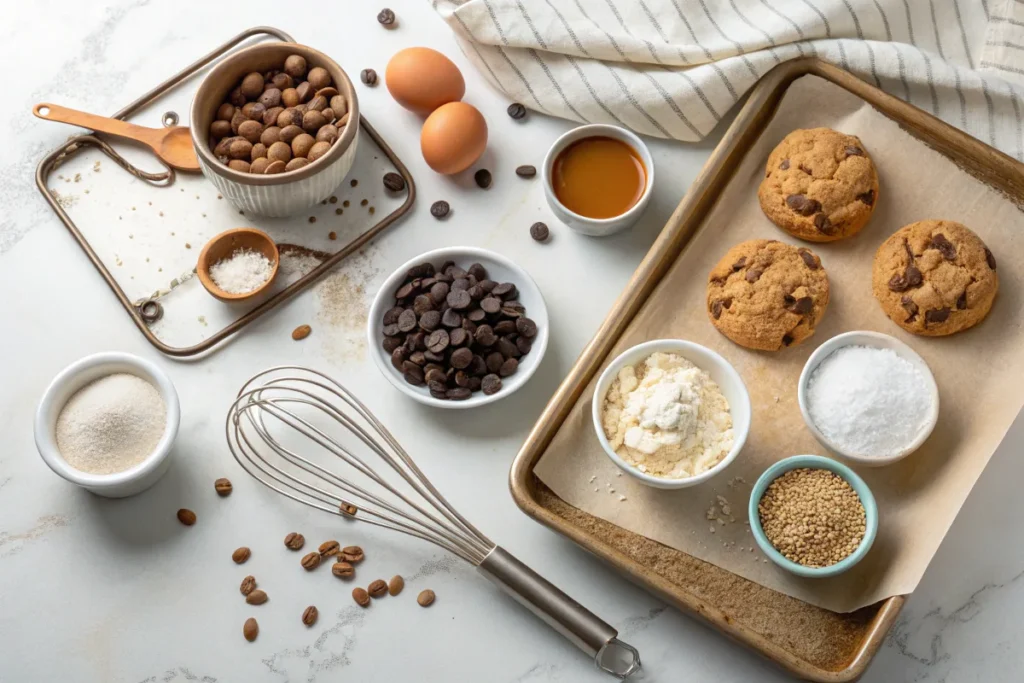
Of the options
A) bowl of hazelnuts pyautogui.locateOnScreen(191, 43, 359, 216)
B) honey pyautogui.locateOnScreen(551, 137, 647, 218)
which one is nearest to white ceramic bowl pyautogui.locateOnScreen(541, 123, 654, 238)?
honey pyautogui.locateOnScreen(551, 137, 647, 218)

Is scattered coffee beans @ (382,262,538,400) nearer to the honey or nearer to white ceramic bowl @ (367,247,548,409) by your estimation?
white ceramic bowl @ (367,247,548,409)

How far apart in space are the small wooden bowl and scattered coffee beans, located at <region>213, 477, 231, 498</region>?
12.2 inches

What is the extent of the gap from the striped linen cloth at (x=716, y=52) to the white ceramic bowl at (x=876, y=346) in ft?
1.49

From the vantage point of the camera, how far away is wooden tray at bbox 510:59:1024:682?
4.46 feet

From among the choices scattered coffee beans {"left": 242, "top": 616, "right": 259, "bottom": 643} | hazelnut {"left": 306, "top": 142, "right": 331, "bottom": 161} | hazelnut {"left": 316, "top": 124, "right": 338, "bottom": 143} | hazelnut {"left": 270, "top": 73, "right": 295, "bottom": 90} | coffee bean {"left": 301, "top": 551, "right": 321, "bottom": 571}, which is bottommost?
scattered coffee beans {"left": 242, "top": 616, "right": 259, "bottom": 643}

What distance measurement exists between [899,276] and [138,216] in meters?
1.33

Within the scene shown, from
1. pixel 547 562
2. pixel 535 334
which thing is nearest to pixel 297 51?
pixel 535 334

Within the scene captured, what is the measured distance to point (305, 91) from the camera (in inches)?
63.5

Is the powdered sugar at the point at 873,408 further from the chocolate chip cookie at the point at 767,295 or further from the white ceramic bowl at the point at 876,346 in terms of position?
the chocolate chip cookie at the point at 767,295

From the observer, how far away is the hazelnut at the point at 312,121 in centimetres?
159

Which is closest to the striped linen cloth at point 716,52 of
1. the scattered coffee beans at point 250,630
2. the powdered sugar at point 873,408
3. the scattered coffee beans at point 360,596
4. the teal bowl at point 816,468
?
the powdered sugar at point 873,408

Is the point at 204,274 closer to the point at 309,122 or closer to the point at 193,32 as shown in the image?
the point at 309,122

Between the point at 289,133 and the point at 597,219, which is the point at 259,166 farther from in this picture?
the point at 597,219

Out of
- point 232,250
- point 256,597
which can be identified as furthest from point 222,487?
point 232,250
